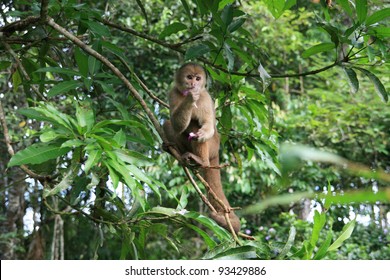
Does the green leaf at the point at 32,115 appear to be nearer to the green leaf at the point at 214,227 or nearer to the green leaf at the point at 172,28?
the green leaf at the point at 214,227

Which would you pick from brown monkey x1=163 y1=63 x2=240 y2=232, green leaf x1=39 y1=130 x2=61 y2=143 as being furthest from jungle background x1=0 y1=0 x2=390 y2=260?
brown monkey x1=163 y1=63 x2=240 y2=232

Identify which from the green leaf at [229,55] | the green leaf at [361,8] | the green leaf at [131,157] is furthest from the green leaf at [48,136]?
the green leaf at [361,8]

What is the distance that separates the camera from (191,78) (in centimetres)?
334

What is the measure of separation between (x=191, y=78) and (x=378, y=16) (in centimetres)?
130

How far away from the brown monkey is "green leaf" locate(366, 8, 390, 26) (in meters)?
1.09

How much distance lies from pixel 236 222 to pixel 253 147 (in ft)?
1.53

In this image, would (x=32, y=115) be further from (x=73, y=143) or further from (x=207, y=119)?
(x=207, y=119)

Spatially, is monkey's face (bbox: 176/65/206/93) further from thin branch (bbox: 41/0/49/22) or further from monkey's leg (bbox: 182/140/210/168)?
thin branch (bbox: 41/0/49/22)

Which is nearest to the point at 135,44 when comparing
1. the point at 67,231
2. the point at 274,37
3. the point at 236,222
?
the point at 274,37

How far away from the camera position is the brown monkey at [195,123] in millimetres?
3127

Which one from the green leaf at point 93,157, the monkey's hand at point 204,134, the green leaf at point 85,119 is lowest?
the green leaf at point 93,157

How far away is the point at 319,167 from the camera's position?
8.05 meters

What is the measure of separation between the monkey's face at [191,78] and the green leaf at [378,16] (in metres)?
1.16

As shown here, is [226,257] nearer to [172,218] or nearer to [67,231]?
[172,218]
